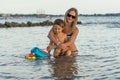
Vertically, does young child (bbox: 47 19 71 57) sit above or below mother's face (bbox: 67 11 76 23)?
below

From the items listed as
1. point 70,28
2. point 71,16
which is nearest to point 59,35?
point 70,28

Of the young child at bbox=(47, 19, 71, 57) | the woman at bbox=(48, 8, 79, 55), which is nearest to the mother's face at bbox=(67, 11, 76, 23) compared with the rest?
the woman at bbox=(48, 8, 79, 55)

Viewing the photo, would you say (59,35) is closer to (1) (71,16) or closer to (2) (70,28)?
(2) (70,28)

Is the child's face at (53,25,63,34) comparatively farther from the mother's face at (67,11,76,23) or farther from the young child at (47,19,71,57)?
the mother's face at (67,11,76,23)

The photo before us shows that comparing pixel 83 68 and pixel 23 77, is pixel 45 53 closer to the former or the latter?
pixel 83 68

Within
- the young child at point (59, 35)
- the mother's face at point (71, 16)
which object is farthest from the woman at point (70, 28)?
the young child at point (59, 35)

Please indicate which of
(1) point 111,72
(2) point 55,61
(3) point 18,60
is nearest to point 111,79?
(1) point 111,72

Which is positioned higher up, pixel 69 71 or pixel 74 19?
pixel 74 19

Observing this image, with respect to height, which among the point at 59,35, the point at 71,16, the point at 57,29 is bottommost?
the point at 59,35

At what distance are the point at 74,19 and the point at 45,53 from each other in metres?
1.88

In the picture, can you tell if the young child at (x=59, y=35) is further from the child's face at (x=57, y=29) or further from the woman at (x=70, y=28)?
the woman at (x=70, y=28)

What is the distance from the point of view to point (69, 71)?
9008 mm

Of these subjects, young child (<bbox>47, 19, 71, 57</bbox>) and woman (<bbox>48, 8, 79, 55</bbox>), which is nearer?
woman (<bbox>48, 8, 79, 55</bbox>)

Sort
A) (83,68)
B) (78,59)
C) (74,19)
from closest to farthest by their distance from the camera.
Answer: (83,68)
(74,19)
(78,59)
